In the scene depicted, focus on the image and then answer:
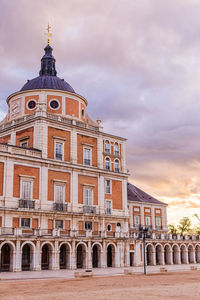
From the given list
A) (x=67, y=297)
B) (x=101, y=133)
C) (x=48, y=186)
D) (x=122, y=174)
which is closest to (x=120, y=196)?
(x=122, y=174)

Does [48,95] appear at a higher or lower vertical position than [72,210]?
higher

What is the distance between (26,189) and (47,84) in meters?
16.5

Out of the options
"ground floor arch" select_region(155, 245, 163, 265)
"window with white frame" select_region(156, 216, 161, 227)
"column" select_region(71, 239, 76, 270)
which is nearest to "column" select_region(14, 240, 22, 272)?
"column" select_region(71, 239, 76, 270)

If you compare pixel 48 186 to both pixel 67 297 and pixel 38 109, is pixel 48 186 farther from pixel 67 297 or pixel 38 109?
pixel 67 297

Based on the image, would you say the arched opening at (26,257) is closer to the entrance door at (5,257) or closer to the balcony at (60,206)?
the entrance door at (5,257)

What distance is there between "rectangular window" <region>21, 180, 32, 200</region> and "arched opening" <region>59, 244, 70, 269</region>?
6.95 metres

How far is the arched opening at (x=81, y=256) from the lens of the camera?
1821 inches

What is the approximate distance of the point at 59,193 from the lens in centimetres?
4853

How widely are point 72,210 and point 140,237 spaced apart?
11.8 m

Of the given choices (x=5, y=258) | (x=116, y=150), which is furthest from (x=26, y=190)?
(x=116, y=150)

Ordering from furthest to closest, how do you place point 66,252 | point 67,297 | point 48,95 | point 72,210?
point 48,95 < point 72,210 < point 66,252 < point 67,297

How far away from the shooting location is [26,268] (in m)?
42.2

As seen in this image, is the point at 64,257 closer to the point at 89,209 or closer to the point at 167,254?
the point at 89,209

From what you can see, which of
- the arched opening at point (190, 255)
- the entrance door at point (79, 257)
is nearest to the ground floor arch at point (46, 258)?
the entrance door at point (79, 257)
